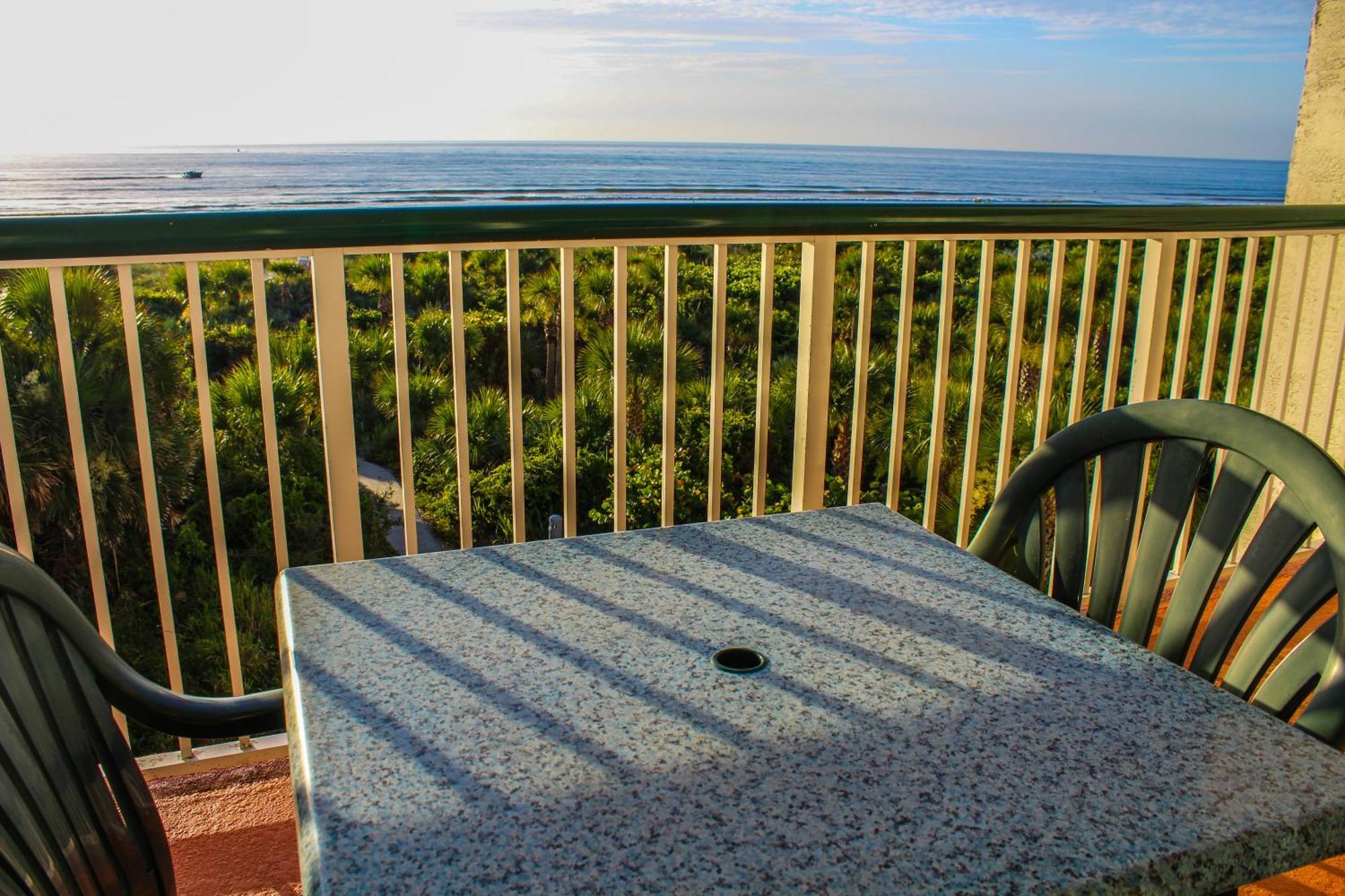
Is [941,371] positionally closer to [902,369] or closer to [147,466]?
[902,369]

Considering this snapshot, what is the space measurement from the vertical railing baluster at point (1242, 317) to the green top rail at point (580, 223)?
0.26 ft

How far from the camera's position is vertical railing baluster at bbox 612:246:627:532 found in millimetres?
2135

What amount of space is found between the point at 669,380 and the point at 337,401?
0.73 metres

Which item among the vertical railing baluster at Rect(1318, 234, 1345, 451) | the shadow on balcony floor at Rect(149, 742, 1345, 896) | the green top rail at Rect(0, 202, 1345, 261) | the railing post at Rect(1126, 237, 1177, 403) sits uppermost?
the green top rail at Rect(0, 202, 1345, 261)

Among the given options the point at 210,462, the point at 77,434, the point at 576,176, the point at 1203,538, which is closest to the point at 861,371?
the point at 1203,538

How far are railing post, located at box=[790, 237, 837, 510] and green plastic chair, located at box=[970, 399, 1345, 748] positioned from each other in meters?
0.86

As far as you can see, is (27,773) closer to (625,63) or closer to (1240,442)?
(1240,442)

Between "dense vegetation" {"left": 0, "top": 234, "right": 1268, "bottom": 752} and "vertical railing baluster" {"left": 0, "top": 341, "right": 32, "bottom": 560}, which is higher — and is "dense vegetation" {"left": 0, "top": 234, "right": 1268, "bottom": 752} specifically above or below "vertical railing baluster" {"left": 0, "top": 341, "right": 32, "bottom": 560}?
below

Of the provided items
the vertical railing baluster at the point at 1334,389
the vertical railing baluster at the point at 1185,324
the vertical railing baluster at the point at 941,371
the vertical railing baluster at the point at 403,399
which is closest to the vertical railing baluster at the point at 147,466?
the vertical railing baluster at the point at 403,399

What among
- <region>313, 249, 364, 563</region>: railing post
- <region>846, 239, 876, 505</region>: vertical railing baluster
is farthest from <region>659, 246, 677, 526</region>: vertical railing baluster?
<region>313, 249, 364, 563</region>: railing post

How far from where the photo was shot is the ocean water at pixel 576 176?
31.6 metres

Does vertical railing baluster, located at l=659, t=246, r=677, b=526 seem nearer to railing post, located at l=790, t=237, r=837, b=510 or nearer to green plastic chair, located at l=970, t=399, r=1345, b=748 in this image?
railing post, located at l=790, t=237, r=837, b=510

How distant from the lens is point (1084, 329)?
2.60 metres

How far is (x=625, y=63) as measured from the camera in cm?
3988
